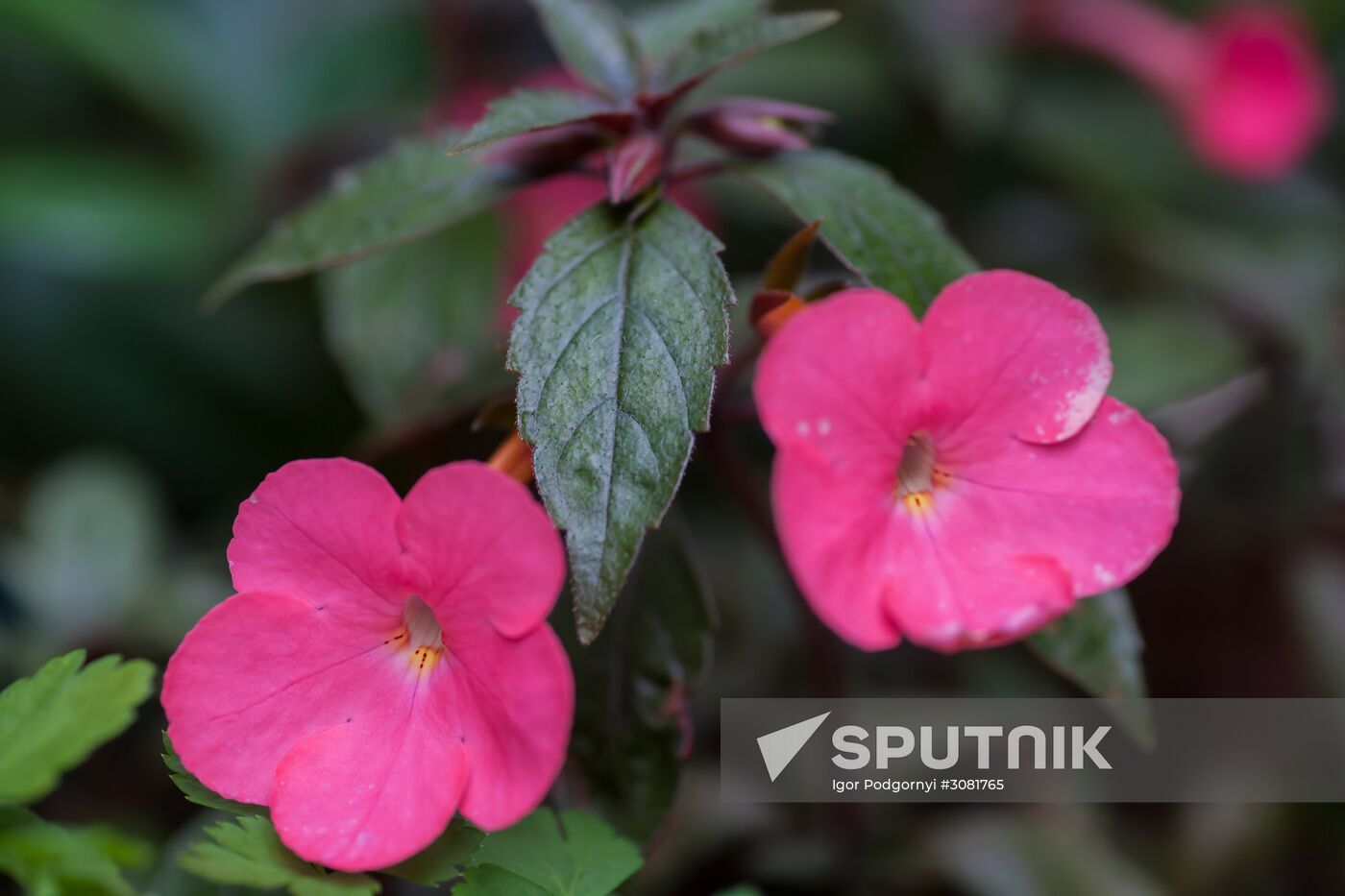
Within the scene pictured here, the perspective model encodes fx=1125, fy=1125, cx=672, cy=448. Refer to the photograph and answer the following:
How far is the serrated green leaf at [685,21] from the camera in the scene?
0.90 meters

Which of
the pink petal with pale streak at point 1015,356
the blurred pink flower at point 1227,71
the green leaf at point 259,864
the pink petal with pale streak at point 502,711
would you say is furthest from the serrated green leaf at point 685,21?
the blurred pink flower at point 1227,71

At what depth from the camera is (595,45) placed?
0.84 m

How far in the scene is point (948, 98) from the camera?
4.69 feet

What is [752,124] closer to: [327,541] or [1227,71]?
[327,541]

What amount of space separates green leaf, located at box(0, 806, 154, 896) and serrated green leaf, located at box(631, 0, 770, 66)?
647 mm

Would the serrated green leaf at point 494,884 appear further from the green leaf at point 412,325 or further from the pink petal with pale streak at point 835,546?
the green leaf at point 412,325

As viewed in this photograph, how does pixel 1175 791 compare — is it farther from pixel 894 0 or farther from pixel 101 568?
Result: pixel 101 568

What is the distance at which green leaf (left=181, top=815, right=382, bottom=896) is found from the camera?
1.73 feet

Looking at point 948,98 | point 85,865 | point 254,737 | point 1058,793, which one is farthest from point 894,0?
point 85,865

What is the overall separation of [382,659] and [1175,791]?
0.79m

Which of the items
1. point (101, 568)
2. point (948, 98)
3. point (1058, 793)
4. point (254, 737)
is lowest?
point (1058, 793)

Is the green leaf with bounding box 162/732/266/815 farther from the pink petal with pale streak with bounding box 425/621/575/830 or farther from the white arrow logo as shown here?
the white arrow logo

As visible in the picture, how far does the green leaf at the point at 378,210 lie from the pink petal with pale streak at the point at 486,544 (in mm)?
292

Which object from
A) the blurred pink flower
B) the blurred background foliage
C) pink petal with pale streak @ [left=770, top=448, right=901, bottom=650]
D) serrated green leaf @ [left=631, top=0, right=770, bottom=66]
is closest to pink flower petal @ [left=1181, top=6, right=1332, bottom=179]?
the blurred pink flower
